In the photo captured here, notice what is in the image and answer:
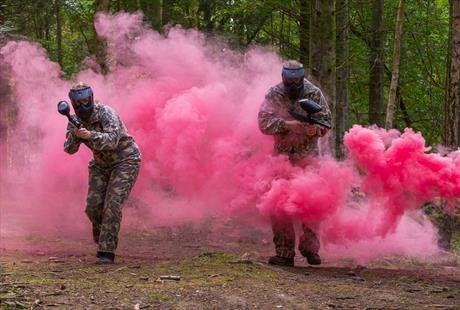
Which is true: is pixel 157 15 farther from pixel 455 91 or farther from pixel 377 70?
pixel 455 91

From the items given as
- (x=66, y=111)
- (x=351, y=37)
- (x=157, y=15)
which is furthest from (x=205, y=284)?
(x=351, y=37)

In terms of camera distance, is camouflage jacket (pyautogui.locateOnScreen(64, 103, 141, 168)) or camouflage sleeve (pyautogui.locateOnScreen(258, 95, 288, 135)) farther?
camouflage sleeve (pyautogui.locateOnScreen(258, 95, 288, 135))

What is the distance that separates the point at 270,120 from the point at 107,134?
190 centimetres

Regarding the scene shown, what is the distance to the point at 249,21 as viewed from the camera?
1916 centimetres

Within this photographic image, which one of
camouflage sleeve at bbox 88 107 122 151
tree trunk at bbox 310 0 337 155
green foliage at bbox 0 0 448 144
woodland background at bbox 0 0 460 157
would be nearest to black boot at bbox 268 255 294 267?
camouflage sleeve at bbox 88 107 122 151

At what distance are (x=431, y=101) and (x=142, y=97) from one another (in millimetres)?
13225

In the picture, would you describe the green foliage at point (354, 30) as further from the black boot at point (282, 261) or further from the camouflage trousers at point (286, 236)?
the black boot at point (282, 261)

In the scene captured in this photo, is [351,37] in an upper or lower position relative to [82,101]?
upper

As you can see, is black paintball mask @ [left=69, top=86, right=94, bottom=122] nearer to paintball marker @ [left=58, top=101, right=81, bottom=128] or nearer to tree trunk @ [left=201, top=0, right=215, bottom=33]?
paintball marker @ [left=58, top=101, right=81, bottom=128]

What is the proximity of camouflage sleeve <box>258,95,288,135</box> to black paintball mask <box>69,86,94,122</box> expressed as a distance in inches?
78.8

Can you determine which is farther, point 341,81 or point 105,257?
point 341,81

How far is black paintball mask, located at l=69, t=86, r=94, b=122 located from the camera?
7633mm

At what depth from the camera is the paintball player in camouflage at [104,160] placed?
7.64m

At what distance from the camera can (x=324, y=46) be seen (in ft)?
36.8
